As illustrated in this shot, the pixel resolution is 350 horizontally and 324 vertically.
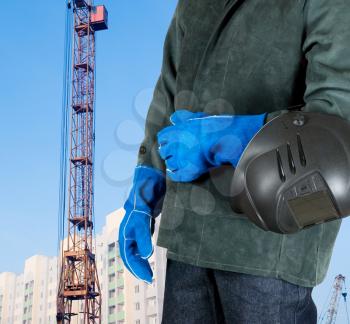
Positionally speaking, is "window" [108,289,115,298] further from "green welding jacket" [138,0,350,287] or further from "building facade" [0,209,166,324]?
"green welding jacket" [138,0,350,287]

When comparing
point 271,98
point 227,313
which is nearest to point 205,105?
point 271,98

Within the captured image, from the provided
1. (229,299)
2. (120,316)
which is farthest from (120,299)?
(229,299)

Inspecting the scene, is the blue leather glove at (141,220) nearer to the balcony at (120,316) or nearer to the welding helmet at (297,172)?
the welding helmet at (297,172)

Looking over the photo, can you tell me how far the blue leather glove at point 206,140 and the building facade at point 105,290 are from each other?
48.0 ft

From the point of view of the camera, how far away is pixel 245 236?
0.78 m

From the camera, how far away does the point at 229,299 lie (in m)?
0.78

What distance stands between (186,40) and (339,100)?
1.10ft

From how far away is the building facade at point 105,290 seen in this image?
21203 millimetres

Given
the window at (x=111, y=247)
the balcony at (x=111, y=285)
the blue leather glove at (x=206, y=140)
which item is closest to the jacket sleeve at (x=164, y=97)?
the blue leather glove at (x=206, y=140)

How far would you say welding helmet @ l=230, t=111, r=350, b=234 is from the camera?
2.09 feet

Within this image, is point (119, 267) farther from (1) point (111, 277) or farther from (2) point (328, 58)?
(2) point (328, 58)

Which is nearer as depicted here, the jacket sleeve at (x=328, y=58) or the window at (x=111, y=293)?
the jacket sleeve at (x=328, y=58)

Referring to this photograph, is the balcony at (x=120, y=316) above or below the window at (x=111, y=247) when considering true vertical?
below

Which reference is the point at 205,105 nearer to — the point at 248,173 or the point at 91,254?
the point at 248,173
